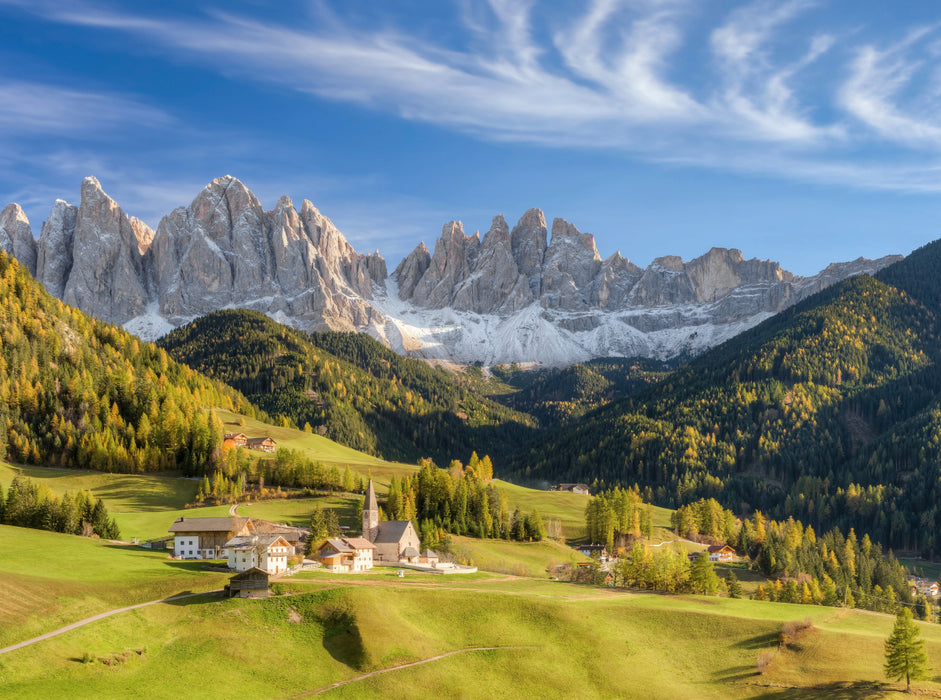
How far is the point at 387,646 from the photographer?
69062 mm

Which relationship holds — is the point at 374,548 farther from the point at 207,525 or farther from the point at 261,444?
the point at 261,444

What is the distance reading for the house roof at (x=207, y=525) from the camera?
102 metres

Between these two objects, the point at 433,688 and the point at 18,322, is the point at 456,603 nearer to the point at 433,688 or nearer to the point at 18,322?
the point at 433,688

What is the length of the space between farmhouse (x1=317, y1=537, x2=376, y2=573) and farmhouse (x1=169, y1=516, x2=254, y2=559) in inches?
455

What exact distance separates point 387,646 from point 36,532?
2031 inches

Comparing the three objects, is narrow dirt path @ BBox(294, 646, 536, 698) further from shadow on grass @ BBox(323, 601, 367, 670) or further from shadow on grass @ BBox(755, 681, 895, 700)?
shadow on grass @ BBox(755, 681, 895, 700)

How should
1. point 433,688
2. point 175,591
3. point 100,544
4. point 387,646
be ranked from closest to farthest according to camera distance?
point 433,688 → point 387,646 → point 175,591 → point 100,544

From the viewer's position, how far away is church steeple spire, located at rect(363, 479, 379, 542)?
114 meters

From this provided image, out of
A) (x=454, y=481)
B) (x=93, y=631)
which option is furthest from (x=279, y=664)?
(x=454, y=481)

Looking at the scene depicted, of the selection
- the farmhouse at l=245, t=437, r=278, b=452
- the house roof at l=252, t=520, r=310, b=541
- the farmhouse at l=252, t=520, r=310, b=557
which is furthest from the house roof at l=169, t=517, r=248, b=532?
the farmhouse at l=245, t=437, r=278, b=452

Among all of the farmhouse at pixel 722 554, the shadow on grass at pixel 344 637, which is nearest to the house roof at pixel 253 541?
the shadow on grass at pixel 344 637

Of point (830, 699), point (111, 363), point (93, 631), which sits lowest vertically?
point (830, 699)

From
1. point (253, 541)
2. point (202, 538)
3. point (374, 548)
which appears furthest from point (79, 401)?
point (374, 548)

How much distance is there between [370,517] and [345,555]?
667 inches
